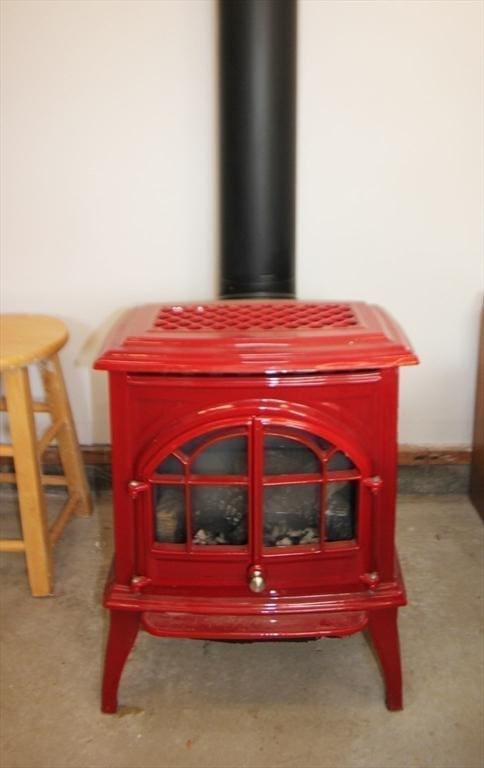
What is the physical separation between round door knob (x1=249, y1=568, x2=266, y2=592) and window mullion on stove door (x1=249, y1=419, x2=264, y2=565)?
15mm

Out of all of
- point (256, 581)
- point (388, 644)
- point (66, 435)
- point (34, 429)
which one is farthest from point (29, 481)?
point (388, 644)

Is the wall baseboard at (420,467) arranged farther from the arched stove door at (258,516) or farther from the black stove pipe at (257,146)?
the arched stove door at (258,516)

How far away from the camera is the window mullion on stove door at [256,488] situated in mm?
1238

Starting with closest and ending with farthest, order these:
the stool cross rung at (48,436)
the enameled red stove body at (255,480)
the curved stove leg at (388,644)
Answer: the enameled red stove body at (255,480), the curved stove leg at (388,644), the stool cross rung at (48,436)

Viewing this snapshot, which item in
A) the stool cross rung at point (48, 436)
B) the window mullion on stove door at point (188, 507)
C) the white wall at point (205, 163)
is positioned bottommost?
the stool cross rung at point (48, 436)

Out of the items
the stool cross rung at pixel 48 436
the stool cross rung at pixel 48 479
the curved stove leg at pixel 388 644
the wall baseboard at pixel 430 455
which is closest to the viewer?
the curved stove leg at pixel 388 644

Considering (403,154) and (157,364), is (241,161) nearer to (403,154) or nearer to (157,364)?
(403,154)

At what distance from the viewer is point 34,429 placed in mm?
1635

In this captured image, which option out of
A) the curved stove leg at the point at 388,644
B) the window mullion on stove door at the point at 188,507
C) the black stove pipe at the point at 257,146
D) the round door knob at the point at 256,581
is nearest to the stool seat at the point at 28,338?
the black stove pipe at the point at 257,146

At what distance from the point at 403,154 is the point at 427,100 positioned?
13cm

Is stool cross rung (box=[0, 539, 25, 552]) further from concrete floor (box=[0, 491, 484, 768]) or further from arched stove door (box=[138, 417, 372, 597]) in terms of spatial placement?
arched stove door (box=[138, 417, 372, 597])

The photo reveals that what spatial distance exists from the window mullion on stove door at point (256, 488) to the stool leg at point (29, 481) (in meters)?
0.57

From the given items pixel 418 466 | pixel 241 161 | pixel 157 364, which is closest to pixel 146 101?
pixel 241 161

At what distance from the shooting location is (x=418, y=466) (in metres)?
2.10
